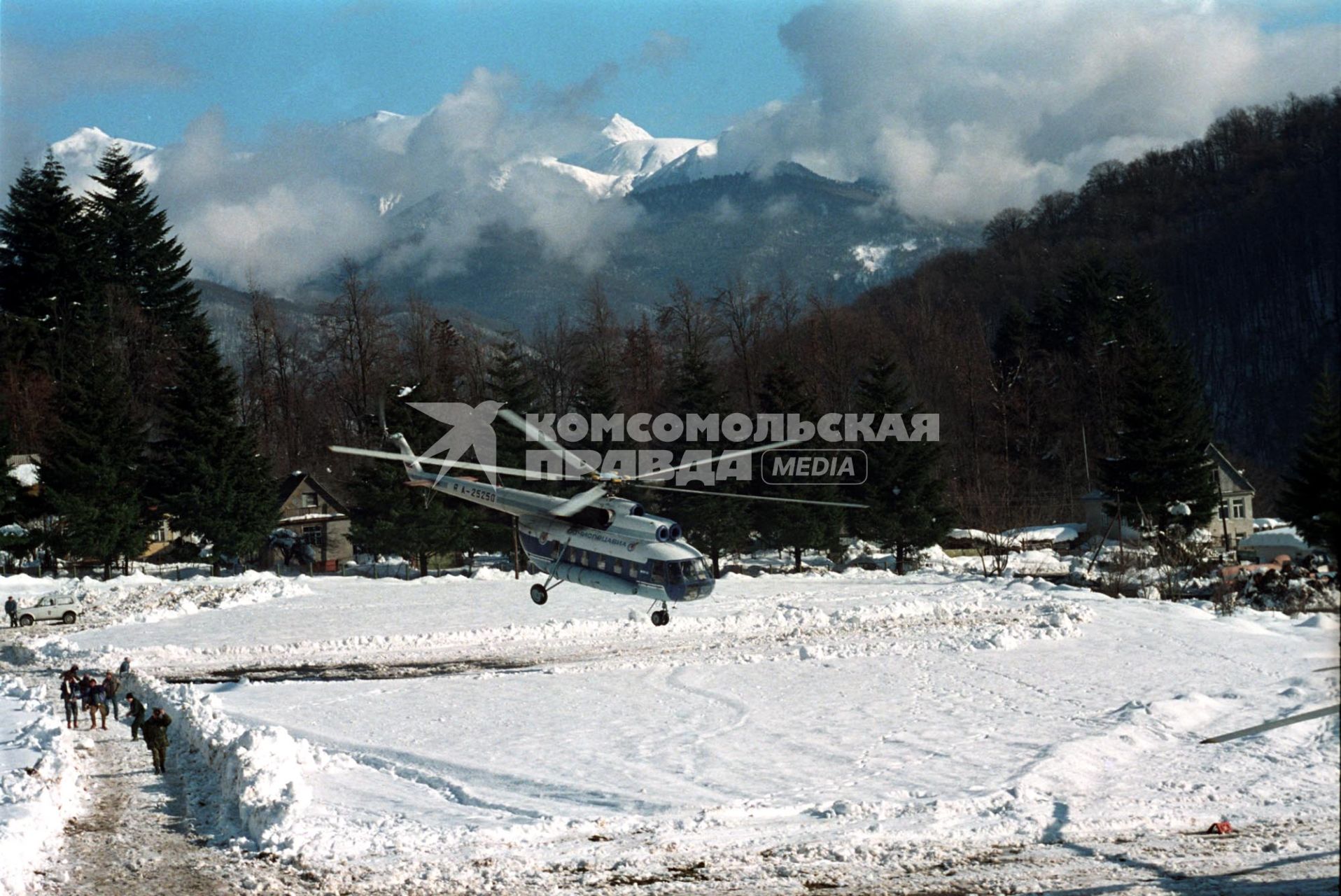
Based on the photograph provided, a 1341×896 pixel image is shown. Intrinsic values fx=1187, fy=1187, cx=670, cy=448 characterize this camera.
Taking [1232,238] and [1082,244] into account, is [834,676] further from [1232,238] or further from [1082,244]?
[1082,244]

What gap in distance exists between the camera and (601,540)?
25500mm

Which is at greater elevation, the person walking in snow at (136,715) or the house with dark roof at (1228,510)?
the house with dark roof at (1228,510)

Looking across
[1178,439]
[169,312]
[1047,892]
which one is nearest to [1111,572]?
[1178,439]

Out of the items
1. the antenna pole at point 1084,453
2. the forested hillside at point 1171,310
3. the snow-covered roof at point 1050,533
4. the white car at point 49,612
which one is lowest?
the white car at point 49,612

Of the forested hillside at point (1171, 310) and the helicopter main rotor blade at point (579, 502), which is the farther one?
the forested hillside at point (1171, 310)

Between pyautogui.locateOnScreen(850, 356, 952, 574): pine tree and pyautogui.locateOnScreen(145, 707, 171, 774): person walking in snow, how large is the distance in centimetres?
3413

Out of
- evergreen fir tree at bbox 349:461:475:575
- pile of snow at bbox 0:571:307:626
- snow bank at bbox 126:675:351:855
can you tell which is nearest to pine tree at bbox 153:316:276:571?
pile of snow at bbox 0:571:307:626

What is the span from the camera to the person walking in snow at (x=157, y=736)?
21.7 m

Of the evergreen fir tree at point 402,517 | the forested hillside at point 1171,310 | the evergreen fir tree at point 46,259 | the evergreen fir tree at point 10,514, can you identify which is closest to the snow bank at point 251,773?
the forested hillside at point 1171,310

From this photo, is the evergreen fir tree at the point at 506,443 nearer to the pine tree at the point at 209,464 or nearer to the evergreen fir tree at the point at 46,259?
the pine tree at the point at 209,464

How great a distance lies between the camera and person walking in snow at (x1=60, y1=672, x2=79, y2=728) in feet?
84.8

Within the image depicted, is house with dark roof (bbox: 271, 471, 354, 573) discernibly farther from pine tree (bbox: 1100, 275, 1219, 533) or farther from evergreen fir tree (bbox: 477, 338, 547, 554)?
pine tree (bbox: 1100, 275, 1219, 533)

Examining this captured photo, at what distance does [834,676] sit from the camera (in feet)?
93.7

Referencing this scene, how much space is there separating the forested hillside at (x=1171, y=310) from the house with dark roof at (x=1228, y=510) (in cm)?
191
